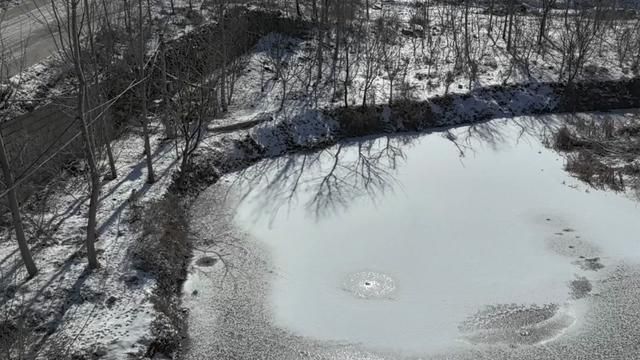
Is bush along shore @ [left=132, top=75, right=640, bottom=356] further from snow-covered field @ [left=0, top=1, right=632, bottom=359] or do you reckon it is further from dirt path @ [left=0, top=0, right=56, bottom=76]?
dirt path @ [left=0, top=0, right=56, bottom=76]

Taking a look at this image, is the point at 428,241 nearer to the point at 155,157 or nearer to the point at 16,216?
the point at 155,157

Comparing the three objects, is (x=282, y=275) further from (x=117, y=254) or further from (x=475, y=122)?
(x=475, y=122)

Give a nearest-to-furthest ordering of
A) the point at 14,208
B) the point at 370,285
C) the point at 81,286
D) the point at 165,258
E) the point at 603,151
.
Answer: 1. the point at 14,208
2. the point at 81,286
3. the point at 370,285
4. the point at 165,258
5. the point at 603,151

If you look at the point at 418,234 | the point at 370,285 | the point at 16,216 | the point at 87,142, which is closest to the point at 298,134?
the point at 418,234

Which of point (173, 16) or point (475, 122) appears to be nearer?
point (475, 122)

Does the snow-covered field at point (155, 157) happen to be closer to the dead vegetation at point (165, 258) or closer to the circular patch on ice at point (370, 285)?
the dead vegetation at point (165, 258)

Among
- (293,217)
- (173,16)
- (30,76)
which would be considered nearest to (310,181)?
(293,217)

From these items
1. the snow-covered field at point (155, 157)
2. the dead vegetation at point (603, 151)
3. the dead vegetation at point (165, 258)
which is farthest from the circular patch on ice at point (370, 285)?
the dead vegetation at point (603, 151)
